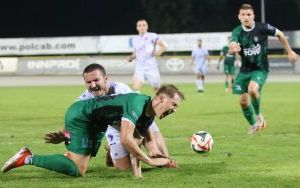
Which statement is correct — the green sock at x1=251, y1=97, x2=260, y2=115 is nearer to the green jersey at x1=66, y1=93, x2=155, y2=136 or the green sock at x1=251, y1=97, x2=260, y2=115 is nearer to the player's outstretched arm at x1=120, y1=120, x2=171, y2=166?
the green jersey at x1=66, y1=93, x2=155, y2=136

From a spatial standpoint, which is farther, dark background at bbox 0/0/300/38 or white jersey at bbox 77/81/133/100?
dark background at bbox 0/0/300/38

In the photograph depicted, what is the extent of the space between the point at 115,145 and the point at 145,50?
10973 mm

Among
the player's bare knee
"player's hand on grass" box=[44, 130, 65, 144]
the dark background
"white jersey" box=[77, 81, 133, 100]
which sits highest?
the dark background

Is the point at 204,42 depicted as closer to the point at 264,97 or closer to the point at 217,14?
the point at 217,14

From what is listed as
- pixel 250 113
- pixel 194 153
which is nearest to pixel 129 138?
pixel 194 153

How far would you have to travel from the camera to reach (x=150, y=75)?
1959 cm

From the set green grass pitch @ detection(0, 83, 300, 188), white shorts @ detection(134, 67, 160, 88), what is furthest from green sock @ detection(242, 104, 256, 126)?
white shorts @ detection(134, 67, 160, 88)

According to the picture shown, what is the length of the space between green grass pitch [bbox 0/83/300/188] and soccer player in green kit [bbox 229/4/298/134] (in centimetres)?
58

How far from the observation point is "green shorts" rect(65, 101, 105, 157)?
8375mm

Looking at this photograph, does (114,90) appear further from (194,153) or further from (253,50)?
(253,50)

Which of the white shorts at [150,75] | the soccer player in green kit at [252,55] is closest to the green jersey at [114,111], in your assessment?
the soccer player in green kit at [252,55]

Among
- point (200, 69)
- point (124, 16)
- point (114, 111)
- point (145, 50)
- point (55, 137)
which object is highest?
point (124, 16)

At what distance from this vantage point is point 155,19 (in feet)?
192

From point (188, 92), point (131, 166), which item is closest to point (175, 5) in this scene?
point (188, 92)
